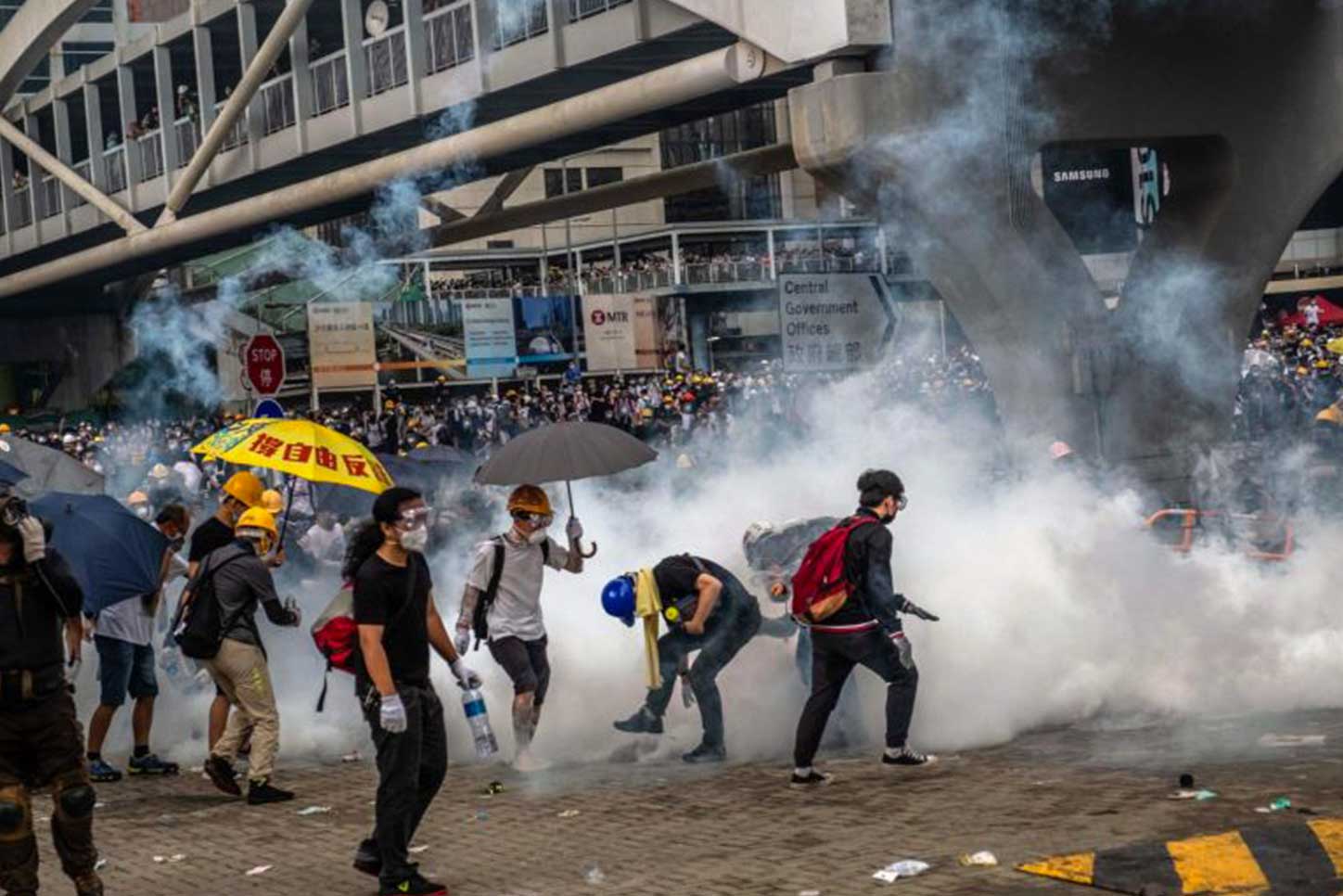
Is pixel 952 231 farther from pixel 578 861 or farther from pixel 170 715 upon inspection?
pixel 578 861

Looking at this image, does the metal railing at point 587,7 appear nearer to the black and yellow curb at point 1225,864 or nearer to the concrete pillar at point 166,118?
the black and yellow curb at point 1225,864

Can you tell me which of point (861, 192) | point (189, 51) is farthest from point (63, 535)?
point (189, 51)

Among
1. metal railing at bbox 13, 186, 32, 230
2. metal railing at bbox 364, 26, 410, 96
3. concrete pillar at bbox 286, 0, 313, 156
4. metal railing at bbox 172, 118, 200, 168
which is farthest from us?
metal railing at bbox 13, 186, 32, 230

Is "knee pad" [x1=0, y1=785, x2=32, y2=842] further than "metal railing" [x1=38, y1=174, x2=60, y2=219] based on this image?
No

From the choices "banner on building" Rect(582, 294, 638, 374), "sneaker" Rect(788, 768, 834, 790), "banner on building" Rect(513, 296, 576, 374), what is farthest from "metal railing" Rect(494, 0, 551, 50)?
"banner on building" Rect(582, 294, 638, 374)

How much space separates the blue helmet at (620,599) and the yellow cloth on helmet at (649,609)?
0.03 meters

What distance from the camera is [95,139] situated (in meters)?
42.0

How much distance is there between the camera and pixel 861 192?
17859mm

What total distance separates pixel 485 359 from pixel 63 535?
29808 millimetres

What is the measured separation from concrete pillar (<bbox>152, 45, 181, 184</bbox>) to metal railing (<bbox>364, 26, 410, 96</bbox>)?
326 inches

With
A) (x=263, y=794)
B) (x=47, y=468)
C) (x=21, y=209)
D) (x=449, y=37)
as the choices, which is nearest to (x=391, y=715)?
(x=263, y=794)

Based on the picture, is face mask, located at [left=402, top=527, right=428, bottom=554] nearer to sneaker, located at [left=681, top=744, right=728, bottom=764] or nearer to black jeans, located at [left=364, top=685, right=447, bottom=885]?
black jeans, located at [left=364, top=685, right=447, bottom=885]

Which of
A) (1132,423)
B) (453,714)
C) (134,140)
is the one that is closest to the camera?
(453,714)

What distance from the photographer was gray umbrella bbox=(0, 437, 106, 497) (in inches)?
587
